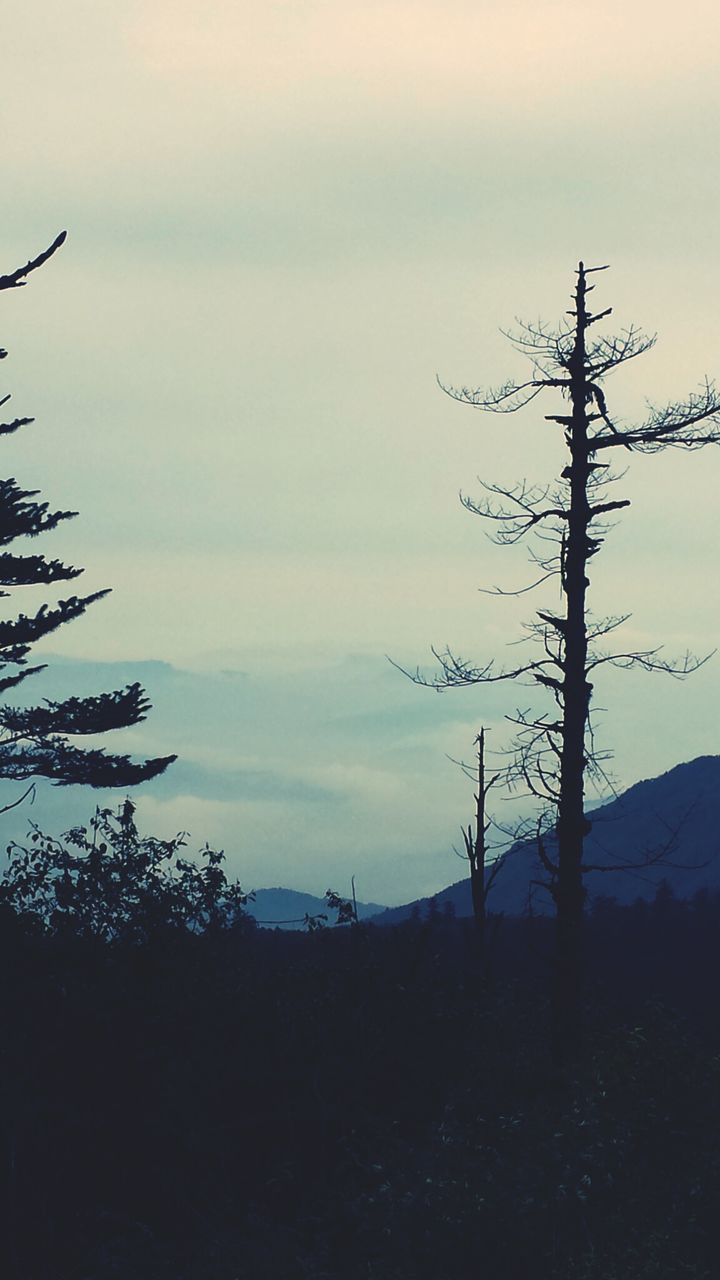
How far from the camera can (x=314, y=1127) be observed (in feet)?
56.1

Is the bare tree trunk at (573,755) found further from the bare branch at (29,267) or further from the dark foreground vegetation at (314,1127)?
the bare branch at (29,267)

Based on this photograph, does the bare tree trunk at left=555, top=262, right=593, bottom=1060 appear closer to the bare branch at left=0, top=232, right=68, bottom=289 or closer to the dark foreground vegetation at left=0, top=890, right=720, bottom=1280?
the dark foreground vegetation at left=0, top=890, right=720, bottom=1280

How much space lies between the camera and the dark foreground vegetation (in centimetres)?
1458

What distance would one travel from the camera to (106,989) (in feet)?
54.8

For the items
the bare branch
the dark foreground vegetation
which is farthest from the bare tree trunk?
the bare branch

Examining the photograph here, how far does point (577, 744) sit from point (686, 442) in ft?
17.1

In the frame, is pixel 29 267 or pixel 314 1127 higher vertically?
pixel 29 267

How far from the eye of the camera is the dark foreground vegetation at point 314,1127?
14578 mm

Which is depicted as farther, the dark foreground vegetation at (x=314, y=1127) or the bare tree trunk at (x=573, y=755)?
the bare tree trunk at (x=573, y=755)

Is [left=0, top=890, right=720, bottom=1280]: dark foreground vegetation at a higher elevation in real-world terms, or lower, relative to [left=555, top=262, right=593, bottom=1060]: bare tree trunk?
lower

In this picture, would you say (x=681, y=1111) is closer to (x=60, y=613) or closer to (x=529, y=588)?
(x=529, y=588)

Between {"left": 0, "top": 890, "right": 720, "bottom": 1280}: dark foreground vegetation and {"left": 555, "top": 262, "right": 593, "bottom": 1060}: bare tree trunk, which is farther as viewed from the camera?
{"left": 555, "top": 262, "right": 593, "bottom": 1060}: bare tree trunk

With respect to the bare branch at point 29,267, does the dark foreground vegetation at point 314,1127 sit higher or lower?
lower

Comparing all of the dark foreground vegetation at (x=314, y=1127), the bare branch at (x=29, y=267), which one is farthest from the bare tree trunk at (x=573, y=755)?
the bare branch at (x=29, y=267)
